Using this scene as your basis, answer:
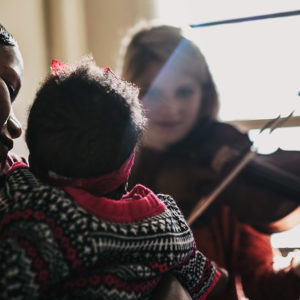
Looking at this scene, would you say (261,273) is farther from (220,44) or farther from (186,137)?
(220,44)

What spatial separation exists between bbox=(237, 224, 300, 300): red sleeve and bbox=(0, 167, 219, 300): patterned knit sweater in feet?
1.60

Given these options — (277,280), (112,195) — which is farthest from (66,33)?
(112,195)

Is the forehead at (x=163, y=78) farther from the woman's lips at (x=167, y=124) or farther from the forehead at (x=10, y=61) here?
the forehead at (x=10, y=61)

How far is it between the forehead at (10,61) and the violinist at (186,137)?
671 mm

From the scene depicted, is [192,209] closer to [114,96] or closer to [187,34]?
[187,34]

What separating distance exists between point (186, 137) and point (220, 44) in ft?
1.88

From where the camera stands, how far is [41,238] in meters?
0.40

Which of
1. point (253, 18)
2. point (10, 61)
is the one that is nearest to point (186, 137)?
point (253, 18)

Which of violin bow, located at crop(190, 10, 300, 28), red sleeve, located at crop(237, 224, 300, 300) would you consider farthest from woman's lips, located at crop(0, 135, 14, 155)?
violin bow, located at crop(190, 10, 300, 28)

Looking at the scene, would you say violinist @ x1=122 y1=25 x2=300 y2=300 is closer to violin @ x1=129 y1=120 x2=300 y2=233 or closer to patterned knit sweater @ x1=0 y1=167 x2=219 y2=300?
violin @ x1=129 y1=120 x2=300 y2=233

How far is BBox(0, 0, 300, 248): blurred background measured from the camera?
162 cm

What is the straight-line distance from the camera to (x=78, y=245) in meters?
0.42

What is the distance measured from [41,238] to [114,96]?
17 cm

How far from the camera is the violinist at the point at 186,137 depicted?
1231 mm
